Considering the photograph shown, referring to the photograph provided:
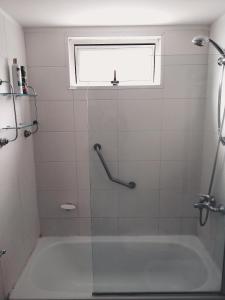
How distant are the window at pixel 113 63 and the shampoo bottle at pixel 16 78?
0.51 metres

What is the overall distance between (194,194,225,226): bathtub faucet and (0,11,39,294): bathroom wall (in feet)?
4.76

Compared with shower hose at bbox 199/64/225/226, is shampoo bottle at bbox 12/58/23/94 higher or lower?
higher

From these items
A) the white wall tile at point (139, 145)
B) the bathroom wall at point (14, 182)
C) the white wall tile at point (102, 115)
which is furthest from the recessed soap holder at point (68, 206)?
the white wall tile at point (102, 115)

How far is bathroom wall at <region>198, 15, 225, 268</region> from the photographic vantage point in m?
1.64

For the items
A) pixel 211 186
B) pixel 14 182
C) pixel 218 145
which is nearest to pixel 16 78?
pixel 14 182

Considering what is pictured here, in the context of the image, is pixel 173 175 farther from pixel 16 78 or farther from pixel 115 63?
pixel 16 78

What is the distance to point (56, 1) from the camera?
53.9 inches

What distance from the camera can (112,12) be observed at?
5.09 feet

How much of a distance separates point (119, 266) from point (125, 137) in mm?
1128

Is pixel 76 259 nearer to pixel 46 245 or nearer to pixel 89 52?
pixel 46 245

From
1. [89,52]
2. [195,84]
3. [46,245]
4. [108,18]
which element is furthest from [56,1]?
[46,245]

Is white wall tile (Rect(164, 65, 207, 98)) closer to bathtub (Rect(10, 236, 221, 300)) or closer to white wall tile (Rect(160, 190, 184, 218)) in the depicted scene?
white wall tile (Rect(160, 190, 184, 218))

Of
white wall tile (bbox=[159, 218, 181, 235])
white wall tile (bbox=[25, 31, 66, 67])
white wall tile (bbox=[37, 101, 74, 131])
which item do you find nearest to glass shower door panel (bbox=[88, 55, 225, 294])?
white wall tile (bbox=[159, 218, 181, 235])

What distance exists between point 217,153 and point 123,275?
126 centimetres
